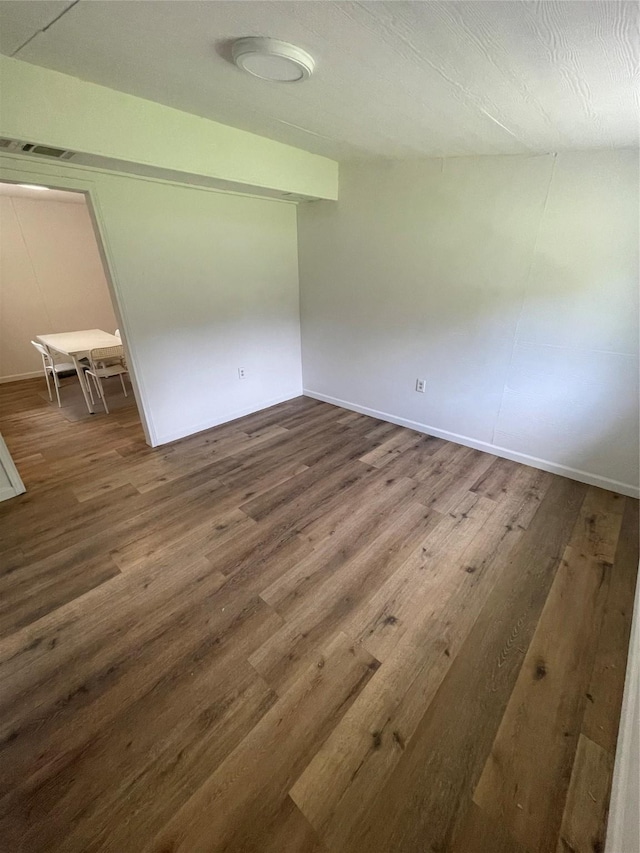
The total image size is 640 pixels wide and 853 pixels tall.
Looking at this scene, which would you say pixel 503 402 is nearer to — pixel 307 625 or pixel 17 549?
pixel 307 625

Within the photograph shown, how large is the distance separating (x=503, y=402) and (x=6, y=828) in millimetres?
3180

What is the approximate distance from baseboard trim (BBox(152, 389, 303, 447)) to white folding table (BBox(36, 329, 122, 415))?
1.27 meters

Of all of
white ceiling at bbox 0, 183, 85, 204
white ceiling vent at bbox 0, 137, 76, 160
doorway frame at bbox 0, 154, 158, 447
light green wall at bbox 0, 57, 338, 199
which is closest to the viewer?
light green wall at bbox 0, 57, 338, 199

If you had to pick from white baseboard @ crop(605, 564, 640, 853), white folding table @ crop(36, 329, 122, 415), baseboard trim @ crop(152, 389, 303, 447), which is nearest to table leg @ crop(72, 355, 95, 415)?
white folding table @ crop(36, 329, 122, 415)

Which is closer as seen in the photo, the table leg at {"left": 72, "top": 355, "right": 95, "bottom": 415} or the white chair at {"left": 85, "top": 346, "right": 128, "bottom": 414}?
the white chair at {"left": 85, "top": 346, "right": 128, "bottom": 414}

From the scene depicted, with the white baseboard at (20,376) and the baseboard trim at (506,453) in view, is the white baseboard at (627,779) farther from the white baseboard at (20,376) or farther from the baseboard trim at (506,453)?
the white baseboard at (20,376)

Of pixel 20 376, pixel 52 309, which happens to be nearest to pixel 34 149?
pixel 52 309

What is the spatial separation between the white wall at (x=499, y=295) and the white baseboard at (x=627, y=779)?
5.16 feet

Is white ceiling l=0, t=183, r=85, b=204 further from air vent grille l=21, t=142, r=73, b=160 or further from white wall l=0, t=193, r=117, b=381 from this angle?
air vent grille l=21, t=142, r=73, b=160

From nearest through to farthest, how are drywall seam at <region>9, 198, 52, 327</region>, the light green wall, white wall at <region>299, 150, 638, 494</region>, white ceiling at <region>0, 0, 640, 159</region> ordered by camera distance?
white ceiling at <region>0, 0, 640, 159</region>, the light green wall, white wall at <region>299, 150, 638, 494</region>, drywall seam at <region>9, 198, 52, 327</region>

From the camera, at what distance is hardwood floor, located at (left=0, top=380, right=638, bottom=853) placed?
1.01m

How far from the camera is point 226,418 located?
3.53 meters

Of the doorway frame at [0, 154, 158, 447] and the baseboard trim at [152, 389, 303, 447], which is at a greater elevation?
the doorway frame at [0, 154, 158, 447]

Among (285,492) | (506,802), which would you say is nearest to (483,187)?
(285,492)
